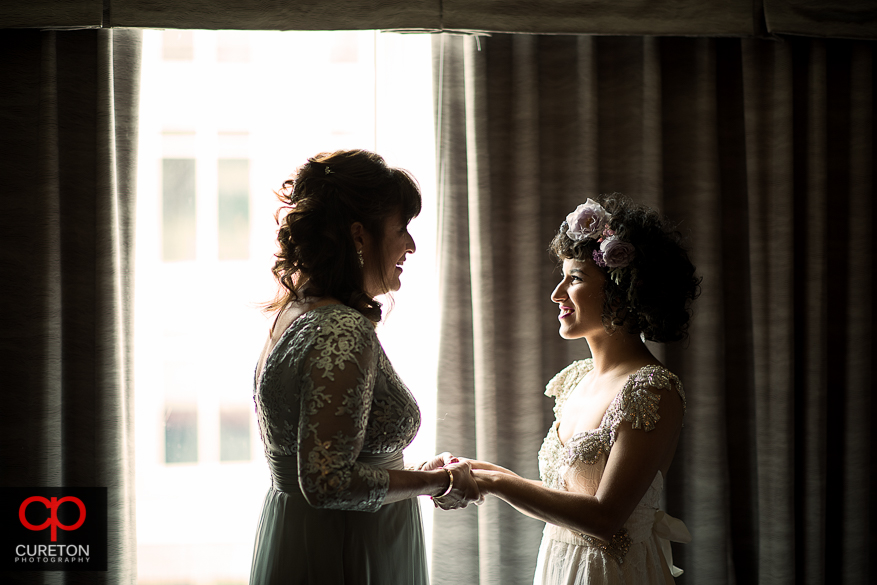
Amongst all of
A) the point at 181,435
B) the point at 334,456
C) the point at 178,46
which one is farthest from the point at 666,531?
the point at 178,46

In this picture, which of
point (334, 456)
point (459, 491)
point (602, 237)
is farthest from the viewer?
point (602, 237)

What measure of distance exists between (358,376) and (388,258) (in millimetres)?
386

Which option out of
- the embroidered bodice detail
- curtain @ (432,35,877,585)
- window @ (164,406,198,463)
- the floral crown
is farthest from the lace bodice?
window @ (164,406,198,463)

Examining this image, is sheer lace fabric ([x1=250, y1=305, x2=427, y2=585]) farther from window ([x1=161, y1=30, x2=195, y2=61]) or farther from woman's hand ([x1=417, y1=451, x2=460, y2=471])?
window ([x1=161, y1=30, x2=195, y2=61])

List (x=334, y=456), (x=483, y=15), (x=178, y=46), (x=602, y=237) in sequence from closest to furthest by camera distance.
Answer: (x=334, y=456) < (x=602, y=237) < (x=483, y=15) < (x=178, y=46)

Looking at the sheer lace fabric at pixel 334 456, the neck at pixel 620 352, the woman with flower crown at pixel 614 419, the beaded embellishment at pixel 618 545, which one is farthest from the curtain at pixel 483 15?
the beaded embellishment at pixel 618 545

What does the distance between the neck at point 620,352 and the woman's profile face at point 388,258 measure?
61 cm

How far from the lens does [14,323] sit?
7.43 feet

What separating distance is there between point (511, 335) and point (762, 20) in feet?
5.11

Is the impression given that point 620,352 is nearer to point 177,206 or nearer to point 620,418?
point 620,418

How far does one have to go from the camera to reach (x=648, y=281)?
161 cm

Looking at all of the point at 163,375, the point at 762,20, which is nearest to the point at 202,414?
the point at 163,375

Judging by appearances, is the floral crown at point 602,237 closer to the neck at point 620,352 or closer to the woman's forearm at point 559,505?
the neck at point 620,352

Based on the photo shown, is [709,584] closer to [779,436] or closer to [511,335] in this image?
[779,436]
